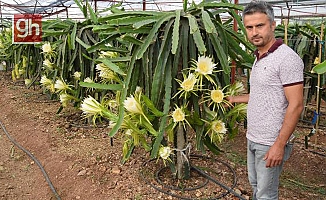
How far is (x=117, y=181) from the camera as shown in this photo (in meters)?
1.65

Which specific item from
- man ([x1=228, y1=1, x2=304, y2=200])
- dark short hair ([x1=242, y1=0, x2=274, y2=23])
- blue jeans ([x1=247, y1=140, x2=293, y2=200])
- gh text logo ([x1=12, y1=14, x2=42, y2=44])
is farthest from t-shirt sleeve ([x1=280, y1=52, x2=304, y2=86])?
gh text logo ([x1=12, y1=14, x2=42, y2=44])

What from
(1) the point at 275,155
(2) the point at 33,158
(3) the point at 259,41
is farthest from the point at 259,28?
(2) the point at 33,158

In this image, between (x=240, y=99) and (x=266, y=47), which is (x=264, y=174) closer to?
(x=240, y=99)

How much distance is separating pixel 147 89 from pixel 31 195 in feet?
2.82

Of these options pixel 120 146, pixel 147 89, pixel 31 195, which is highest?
pixel 147 89

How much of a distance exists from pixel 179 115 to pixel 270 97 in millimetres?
394

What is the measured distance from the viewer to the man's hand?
A: 1.01 m

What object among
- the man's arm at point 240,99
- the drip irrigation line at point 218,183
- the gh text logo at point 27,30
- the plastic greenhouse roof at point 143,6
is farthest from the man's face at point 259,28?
the gh text logo at point 27,30

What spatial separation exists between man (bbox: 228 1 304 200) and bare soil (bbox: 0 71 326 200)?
450 mm

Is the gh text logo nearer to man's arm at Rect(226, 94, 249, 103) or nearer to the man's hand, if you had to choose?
man's arm at Rect(226, 94, 249, 103)

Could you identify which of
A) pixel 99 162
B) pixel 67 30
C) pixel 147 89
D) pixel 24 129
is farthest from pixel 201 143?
pixel 24 129

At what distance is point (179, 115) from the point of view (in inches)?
51.0

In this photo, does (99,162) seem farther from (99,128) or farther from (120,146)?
(99,128)

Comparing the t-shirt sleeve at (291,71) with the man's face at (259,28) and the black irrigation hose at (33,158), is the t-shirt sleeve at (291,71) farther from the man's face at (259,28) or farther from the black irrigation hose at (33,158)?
the black irrigation hose at (33,158)
